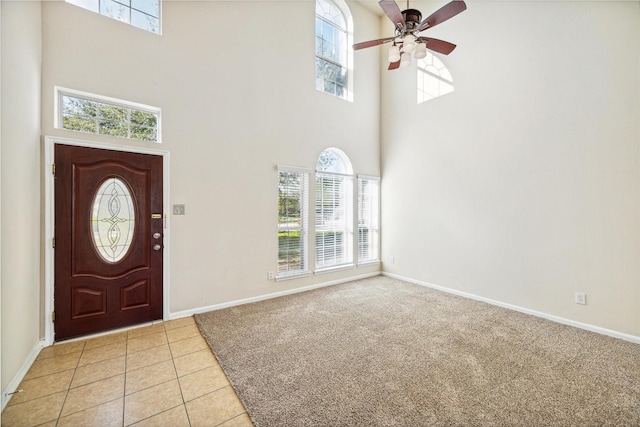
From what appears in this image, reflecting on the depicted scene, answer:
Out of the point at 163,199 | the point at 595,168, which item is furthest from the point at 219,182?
the point at 595,168

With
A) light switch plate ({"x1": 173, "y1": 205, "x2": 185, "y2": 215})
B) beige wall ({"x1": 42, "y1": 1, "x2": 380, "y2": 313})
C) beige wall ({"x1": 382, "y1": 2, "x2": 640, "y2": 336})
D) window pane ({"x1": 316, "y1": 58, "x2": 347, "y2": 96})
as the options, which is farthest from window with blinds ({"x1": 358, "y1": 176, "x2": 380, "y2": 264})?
light switch plate ({"x1": 173, "y1": 205, "x2": 185, "y2": 215})

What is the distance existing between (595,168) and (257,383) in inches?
163

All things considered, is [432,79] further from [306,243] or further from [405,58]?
[306,243]

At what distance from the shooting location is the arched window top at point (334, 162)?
4805 millimetres

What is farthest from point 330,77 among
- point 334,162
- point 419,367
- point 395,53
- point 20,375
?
point 20,375

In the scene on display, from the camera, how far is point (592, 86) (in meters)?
3.09

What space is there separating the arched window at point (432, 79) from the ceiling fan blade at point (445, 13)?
6.53 ft

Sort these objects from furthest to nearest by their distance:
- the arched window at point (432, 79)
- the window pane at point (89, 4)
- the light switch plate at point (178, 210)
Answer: the arched window at point (432, 79), the light switch plate at point (178, 210), the window pane at point (89, 4)

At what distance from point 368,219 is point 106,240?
4133 millimetres

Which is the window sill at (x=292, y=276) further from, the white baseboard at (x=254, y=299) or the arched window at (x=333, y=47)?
the arched window at (x=333, y=47)

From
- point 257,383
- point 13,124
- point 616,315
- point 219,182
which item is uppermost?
point 13,124

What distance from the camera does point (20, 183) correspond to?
2277mm

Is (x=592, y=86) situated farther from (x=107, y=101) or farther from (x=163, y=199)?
(x=107, y=101)

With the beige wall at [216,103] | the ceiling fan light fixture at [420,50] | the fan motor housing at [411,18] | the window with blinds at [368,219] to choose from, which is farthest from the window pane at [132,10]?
the window with blinds at [368,219]
